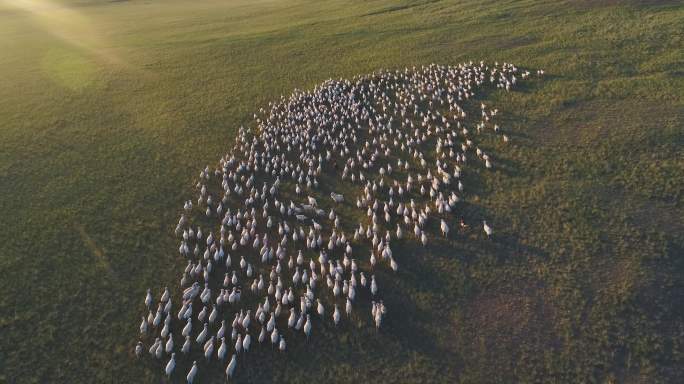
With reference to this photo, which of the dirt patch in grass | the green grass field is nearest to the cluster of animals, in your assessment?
the green grass field

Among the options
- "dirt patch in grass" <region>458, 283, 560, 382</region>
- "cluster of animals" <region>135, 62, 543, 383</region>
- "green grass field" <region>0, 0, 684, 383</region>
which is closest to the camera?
"dirt patch in grass" <region>458, 283, 560, 382</region>

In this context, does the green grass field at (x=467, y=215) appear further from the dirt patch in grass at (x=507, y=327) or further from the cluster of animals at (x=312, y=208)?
the cluster of animals at (x=312, y=208)

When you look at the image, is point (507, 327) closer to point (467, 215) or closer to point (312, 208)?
point (467, 215)

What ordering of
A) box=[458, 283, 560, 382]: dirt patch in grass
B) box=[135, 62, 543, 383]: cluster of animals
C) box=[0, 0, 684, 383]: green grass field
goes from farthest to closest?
box=[135, 62, 543, 383]: cluster of animals, box=[0, 0, 684, 383]: green grass field, box=[458, 283, 560, 382]: dirt patch in grass

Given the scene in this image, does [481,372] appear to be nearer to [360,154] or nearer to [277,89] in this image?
[360,154]

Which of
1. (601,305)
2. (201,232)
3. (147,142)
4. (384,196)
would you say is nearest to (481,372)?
(601,305)

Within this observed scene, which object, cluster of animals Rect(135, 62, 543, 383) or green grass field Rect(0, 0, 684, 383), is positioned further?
cluster of animals Rect(135, 62, 543, 383)

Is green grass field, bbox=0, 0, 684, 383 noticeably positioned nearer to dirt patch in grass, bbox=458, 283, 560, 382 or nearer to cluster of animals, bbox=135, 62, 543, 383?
dirt patch in grass, bbox=458, 283, 560, 382

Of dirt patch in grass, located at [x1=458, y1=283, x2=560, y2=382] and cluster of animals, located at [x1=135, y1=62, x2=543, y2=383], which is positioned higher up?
cluster of animals, located at [x1=135, y1=62, x2=543, y2=383]
